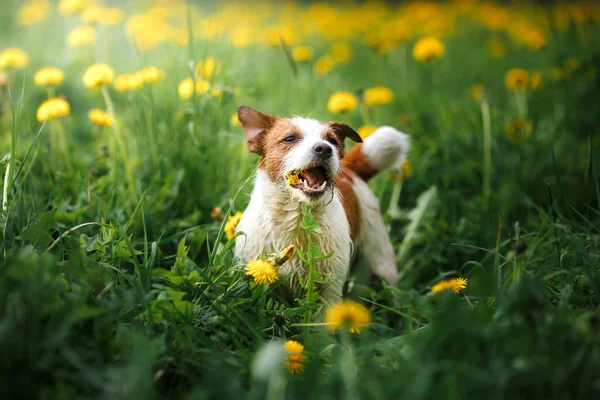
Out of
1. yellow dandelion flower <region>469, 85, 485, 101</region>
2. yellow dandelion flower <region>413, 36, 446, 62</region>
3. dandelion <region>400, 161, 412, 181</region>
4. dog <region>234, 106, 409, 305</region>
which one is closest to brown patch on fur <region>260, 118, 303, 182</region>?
dog <region>234, 106, 409, 305</region>

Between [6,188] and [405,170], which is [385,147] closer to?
[405,170]

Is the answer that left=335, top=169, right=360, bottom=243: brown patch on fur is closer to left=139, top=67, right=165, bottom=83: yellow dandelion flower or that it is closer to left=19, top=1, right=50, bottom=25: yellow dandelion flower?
left=139, top=67, right=165, bottom=83: yellow dandelion flower

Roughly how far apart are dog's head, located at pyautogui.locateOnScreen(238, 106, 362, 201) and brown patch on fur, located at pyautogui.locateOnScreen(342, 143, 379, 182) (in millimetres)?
379

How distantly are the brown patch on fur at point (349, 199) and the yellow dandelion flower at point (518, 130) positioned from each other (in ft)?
5.55

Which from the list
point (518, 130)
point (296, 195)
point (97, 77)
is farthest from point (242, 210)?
point (518, 130)

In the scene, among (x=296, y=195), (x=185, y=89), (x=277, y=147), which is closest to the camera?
(x=296, y=195)

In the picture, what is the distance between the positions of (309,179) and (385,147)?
0.76 metres

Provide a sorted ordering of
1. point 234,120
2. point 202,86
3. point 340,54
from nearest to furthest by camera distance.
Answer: point 202,86, point 234,120, point 340,54

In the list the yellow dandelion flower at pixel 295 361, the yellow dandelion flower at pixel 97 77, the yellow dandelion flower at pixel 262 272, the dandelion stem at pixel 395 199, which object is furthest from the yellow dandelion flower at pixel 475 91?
the yellow dandelion flower at pixel 295 361

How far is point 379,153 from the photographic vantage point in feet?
9.77

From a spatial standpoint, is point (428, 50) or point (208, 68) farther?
point (428, 50)

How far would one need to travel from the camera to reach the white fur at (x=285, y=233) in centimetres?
245

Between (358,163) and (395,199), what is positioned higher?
(358,163)

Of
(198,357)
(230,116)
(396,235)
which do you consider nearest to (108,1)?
(230,116)
